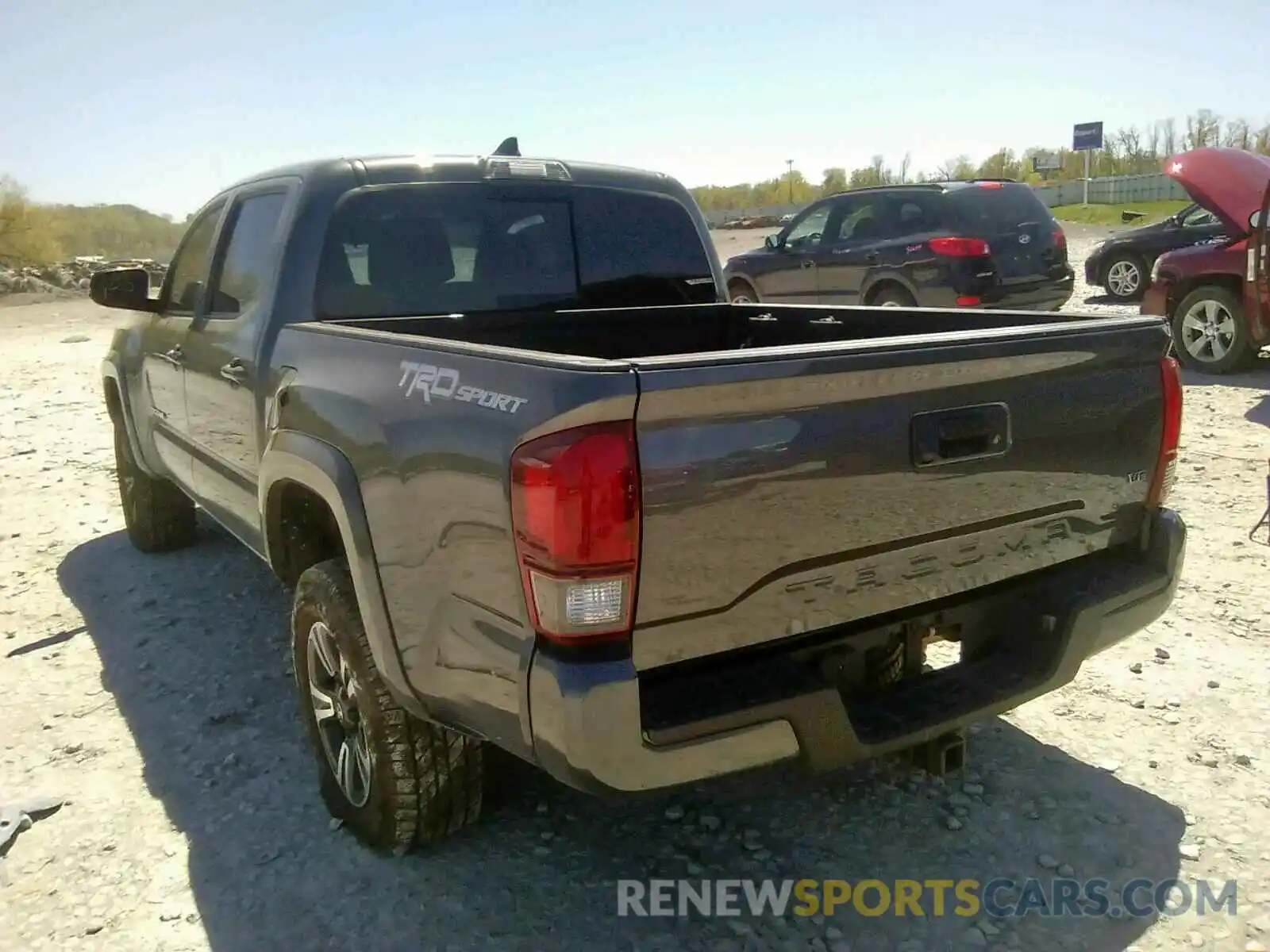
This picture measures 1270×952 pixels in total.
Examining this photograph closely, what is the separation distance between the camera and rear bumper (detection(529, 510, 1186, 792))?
80.5 inches

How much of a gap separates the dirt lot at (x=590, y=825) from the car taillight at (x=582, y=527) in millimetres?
752

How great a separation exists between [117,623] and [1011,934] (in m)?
4.13

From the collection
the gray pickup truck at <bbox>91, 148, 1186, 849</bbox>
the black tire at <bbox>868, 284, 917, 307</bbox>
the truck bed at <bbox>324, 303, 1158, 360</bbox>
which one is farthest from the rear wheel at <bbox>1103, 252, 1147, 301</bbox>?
the gray pickup truck at <bbox>91, 148, 1186, 849</bbox>

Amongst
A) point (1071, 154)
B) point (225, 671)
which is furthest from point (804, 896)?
point (1071, 154)

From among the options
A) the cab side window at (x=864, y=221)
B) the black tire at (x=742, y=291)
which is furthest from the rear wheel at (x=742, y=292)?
the cab side window at (x=864, y=221)

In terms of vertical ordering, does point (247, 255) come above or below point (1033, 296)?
above

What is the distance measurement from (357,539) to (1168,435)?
226 cm

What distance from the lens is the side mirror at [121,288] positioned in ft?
15.3

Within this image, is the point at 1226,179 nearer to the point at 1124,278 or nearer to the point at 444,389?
the point at 1124,278

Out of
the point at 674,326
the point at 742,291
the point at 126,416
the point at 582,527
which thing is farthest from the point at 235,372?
the point at 742,291

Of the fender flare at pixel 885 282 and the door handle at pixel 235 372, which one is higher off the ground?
the door handle at pixel 235 372

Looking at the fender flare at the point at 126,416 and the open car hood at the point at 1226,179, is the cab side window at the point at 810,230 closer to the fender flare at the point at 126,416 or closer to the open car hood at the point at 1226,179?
the open car hood at the point at 1226,179

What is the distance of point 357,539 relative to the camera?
2.67m

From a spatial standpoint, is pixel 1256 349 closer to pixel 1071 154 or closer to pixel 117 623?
pixel 117 623
